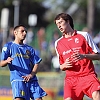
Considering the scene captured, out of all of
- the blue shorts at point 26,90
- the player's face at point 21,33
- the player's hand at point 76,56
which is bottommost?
the blue shorts at point 26,90

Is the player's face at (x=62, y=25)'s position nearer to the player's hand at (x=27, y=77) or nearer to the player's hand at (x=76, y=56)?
the player's hand at (x=76, y=56)

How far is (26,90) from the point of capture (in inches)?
467

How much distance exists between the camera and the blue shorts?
38.8ft

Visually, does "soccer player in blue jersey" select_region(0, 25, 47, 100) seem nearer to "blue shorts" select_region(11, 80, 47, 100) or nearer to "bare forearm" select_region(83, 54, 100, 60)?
"blue shorts" select_region(11, 80, 47, 100)

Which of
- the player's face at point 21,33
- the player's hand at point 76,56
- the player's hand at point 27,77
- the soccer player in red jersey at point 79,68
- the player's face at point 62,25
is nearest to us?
the player's hand at point 76,56

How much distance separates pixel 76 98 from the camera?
10586 millimetres

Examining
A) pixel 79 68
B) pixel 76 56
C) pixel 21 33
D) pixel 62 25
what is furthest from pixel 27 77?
pixel 76 56

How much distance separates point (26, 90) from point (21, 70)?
0.44 metres

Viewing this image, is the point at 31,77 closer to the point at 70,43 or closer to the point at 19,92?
the point at 19,92

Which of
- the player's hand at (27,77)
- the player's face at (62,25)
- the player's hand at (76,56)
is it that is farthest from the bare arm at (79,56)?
the player's hand at (27,77)

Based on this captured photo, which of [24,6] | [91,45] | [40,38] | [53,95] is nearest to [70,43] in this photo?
[91,45]

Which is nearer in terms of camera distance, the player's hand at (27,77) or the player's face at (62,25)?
the player's face at (62,25)

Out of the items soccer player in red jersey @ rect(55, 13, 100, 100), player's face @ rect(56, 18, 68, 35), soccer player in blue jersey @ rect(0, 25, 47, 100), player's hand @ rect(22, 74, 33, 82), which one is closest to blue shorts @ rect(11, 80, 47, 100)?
soccer player in blue jersey @ rect(0, 25, 47, 100)

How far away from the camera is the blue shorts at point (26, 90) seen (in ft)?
38.8
